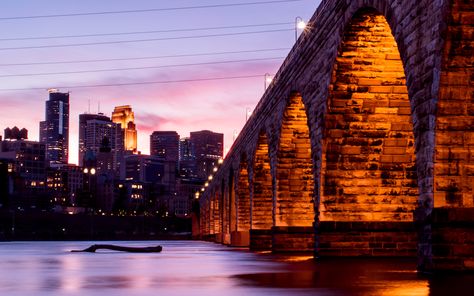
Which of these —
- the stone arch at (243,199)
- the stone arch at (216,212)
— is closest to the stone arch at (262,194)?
the stone arch at (243,199)

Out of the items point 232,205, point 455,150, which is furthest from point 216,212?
point 455,150

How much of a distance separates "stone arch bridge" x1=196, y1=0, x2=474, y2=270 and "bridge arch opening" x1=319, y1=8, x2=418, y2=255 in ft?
0.11

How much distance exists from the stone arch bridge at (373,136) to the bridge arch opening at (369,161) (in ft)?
0.11

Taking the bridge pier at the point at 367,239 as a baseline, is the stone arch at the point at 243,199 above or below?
above

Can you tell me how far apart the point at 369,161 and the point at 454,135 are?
1021cm

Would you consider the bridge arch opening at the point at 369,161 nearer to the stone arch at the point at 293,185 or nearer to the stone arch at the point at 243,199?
the stone arch at the point at 293,185

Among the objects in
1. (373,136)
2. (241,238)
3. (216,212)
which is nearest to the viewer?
(373,136)

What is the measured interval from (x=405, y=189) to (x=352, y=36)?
5.64 m

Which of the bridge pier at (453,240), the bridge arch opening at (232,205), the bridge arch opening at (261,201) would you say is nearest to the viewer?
the bridge pier at (453,240)

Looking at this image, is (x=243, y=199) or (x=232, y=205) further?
(x=232, y=205)

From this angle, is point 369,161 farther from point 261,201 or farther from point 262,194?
point 261,201

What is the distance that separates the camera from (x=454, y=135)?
16750 millimetres

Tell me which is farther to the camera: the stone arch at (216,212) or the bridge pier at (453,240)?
the stone arch at (216,212)

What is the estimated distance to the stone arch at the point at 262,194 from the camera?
48.3 meters
